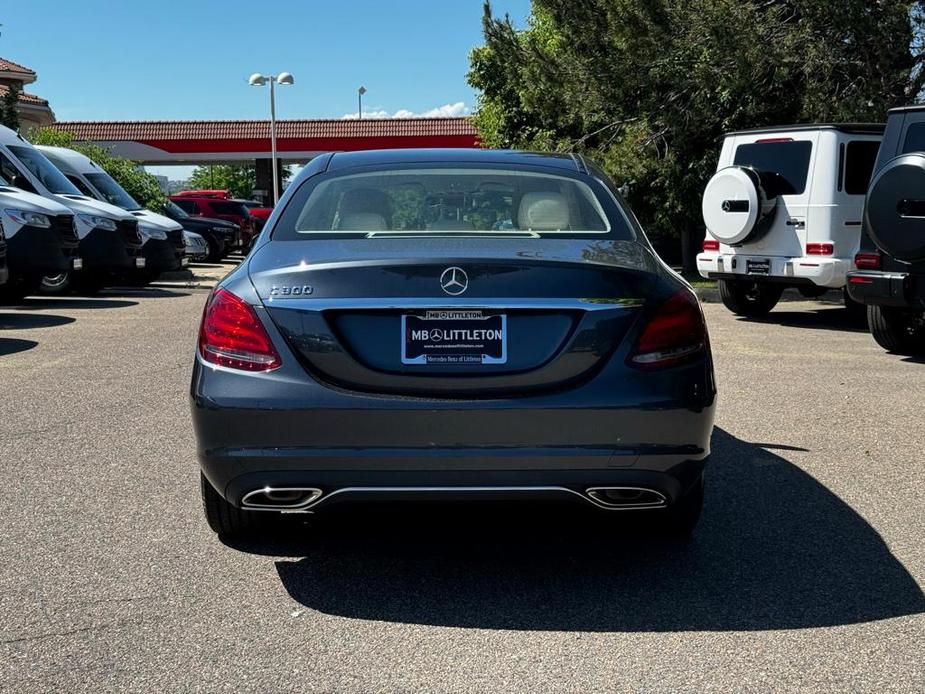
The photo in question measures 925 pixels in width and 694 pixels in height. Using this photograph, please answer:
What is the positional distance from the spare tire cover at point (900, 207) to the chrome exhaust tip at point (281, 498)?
6726 millimetres

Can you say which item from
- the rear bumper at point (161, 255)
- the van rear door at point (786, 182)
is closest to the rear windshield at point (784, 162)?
the van rear door at point (786, 182)

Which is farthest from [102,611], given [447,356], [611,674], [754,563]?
[754,563]

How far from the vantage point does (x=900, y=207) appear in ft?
30.7

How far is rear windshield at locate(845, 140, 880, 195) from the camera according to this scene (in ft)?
43.4

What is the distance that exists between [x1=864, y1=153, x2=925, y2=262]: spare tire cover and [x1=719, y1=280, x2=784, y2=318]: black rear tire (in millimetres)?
5140

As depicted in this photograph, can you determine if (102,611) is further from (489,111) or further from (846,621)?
(489,111)

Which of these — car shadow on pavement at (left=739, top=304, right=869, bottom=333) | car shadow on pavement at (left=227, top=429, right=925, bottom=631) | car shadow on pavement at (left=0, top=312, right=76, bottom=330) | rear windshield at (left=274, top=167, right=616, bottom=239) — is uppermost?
rear windshield at (left=274, top=167, right=616, bottom=239)

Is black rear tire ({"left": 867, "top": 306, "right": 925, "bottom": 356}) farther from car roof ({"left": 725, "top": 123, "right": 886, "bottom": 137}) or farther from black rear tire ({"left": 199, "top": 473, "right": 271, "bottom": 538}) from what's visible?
black rear tire ({"left": 199, "top": 473, "right": 271, "bottom": 538})

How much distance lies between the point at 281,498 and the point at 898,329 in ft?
27.0

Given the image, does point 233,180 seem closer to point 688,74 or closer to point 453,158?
point 688,74

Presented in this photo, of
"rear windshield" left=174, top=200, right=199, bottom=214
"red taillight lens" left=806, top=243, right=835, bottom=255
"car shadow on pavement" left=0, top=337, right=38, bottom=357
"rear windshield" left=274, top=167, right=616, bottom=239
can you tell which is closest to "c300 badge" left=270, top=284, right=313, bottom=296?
"rear windshield" left=274, top=167, right=616, bottom=239

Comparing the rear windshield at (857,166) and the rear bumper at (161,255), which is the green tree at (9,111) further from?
the rear windshield at (857,166)

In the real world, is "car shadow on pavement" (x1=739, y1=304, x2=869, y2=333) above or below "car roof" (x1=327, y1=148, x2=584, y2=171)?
below

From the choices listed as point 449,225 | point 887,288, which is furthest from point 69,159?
point 449,225
